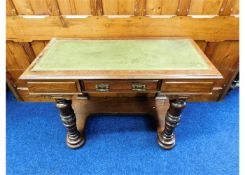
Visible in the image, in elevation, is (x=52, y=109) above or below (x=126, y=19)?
below

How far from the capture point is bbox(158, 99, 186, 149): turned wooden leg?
3.59ft

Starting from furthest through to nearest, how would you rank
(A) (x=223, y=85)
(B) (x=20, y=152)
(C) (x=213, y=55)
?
(A) (x=223, y=85) < (C) (x=213, y=55) < (B) (x=20, y=152)

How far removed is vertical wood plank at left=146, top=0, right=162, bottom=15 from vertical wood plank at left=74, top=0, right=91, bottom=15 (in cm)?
40

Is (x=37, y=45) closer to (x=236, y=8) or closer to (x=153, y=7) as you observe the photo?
(x=153, y=7)

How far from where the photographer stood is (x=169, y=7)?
1.23 metres

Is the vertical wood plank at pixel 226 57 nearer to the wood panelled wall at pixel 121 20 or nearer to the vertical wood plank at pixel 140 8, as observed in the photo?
the wood panelled wall at pixel 121 20

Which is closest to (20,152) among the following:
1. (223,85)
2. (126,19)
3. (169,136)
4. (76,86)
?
(76,86)

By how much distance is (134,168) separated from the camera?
128 centimetres

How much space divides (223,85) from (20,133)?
182 cm

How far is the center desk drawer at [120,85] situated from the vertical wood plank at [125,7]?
0.56 metres

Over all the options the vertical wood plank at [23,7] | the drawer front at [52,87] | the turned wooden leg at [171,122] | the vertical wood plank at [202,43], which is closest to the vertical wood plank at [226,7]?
the vertical wood plank at [202,43]

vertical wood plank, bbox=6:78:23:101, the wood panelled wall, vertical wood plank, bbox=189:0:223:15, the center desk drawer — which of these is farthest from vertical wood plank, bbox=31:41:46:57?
vertical wood plank, bbox=189:0:223:15

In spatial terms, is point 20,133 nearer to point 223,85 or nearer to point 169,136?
point 169,136

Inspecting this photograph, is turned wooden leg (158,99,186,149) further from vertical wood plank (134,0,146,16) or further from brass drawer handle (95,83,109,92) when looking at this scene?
vertical wood plank (134,0,146,16)
